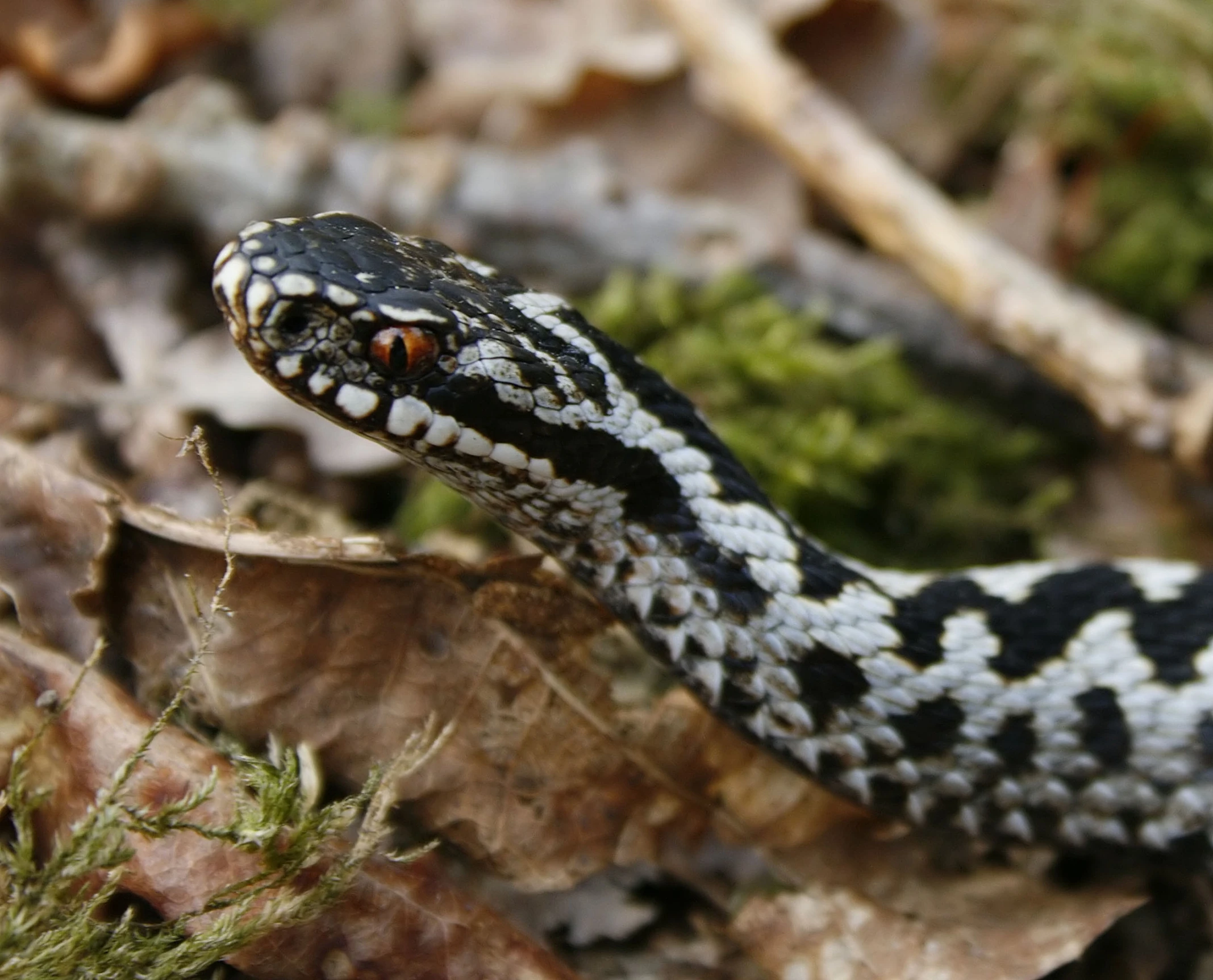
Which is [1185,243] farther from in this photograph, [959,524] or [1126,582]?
[1126,582]

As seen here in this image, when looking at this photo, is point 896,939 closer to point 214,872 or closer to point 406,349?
point 214,872

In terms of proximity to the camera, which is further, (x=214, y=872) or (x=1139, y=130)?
(x=1139, y=130)

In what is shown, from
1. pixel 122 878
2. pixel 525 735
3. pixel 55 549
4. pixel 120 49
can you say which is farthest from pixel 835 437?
pixel 120 49

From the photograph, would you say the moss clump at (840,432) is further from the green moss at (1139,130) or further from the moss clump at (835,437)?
the green moss at (1139,130)

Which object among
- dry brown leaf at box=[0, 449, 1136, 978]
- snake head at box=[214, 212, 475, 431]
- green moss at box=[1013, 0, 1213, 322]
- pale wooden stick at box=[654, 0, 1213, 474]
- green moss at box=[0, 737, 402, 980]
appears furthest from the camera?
green moss at box=[1013, 0, 1213, 322]

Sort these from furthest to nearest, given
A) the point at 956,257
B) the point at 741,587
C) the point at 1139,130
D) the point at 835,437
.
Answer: the point at 1139,130 < the point at 956,257 < the point at 835,437 < the point at 741,587

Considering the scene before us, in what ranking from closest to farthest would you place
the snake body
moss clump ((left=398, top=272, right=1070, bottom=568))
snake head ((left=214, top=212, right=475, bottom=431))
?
snake head ((left=214, top=212, right=475, bottom=431)) < the snake body < moss clump ((left=398, top=272, right=1070, bottom=568))

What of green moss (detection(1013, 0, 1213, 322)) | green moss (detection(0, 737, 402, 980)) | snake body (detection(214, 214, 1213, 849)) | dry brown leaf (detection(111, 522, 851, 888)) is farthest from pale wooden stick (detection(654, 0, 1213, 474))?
green moss (detection(0, 737, 402, 980))

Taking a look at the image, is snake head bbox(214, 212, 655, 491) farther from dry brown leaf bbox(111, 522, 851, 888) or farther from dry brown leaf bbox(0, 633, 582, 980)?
dry brown leaf bbox(0, 633, 582, 980)

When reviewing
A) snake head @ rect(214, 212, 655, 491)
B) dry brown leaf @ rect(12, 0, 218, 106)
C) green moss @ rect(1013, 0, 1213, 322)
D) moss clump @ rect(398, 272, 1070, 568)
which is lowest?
dry brown leaf @ rect(12, 0, 218, 106)
